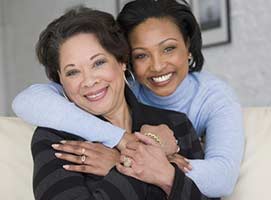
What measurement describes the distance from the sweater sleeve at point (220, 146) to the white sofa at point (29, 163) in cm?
8

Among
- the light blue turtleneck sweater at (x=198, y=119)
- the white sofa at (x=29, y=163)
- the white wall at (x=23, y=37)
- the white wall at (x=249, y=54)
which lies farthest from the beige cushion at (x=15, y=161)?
the white wall at (x=23, y=37)

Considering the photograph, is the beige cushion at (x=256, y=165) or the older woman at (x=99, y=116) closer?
the older woman at (x=99, y=116)

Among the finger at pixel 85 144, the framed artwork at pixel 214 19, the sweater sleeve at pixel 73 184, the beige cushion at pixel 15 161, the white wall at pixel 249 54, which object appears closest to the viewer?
the sweater sleeve at pixel 73 184

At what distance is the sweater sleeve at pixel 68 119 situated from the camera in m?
1.28

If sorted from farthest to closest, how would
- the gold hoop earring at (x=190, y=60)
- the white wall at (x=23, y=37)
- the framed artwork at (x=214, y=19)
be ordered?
1. the white wall at (x=23, y=37)
2. the framed artwork at (x=214, y=19)
3. the gold hoop earring at (x=190, y=60)

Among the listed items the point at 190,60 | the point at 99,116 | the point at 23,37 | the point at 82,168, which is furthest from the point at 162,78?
the point at 23,37

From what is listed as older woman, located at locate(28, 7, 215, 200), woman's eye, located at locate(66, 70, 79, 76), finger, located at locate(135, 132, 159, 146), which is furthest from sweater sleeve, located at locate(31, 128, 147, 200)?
woman's eye, located at locate(66, 70, 79, 76)

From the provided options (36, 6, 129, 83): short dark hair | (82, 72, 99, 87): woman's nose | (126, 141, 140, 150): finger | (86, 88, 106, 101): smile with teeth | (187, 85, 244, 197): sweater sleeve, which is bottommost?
(187, 85, 244, 197): sweater sleeve

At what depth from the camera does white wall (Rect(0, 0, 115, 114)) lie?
3775 mm

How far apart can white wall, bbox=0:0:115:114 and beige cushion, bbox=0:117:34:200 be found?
2.11m

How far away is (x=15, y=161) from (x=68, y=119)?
1.06 feet

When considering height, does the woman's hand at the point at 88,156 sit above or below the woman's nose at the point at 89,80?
below

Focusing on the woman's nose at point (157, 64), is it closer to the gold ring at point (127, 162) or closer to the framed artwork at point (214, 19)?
the gold ring at point (127, 162)

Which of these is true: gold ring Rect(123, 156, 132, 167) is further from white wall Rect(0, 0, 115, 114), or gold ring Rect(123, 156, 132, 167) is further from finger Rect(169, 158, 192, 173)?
white wall Rect(0, 0, 115, 114)
